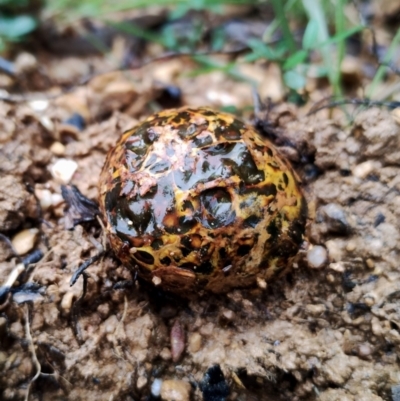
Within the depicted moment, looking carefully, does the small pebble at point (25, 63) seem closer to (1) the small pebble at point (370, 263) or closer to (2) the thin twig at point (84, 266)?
(2) the thin twig at point (84, 266)

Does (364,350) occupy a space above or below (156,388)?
above

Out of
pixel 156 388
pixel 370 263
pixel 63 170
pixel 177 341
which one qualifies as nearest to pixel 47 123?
pixel 63 170

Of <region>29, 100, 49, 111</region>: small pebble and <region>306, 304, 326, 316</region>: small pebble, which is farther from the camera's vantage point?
<region>29, 100, 49, 111</region>: small pebble

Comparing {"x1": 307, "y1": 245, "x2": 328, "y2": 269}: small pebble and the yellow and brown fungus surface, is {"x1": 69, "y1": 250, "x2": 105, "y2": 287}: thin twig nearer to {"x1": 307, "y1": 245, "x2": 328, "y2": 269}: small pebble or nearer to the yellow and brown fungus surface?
the yellow and brown fungus surface

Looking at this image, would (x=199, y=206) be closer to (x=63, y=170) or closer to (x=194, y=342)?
(x=194, y=342)

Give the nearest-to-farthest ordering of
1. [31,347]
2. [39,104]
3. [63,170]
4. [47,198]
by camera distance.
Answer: [31,347], [47,198], [63,170], [39,104]

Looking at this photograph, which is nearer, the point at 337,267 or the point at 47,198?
the point at 337,267

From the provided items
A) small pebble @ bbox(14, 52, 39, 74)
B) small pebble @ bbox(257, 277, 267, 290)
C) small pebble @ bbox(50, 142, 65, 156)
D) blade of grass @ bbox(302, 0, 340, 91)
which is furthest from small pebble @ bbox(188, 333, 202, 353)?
small pebble @ bbox(14, 52, 39, 74)

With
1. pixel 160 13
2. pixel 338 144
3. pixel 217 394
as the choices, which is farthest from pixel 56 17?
pixel 217 394
